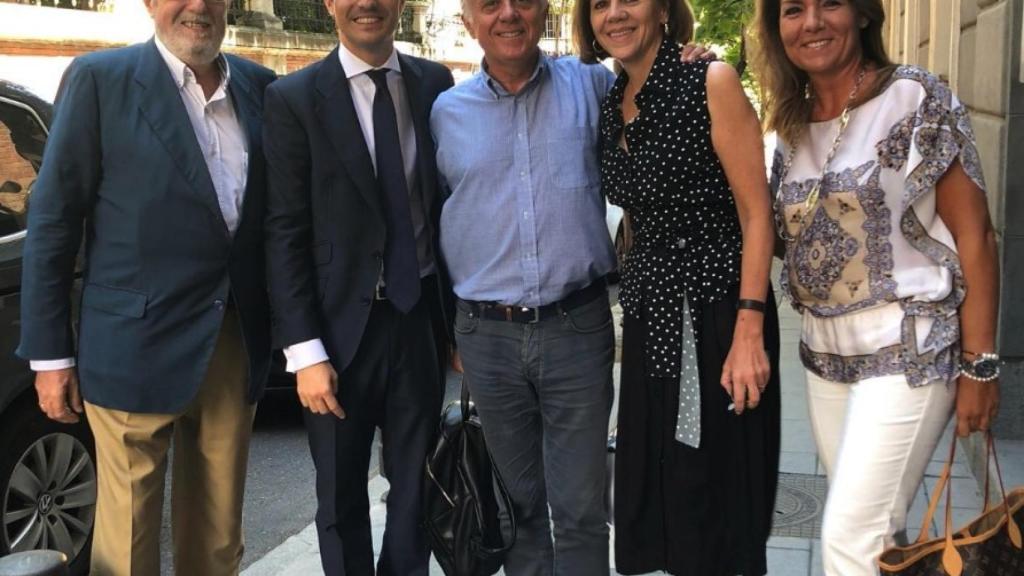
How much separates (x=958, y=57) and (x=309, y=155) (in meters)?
4.63

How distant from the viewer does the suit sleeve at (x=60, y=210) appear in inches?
119

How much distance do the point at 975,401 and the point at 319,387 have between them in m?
1.87

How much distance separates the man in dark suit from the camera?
121 inches

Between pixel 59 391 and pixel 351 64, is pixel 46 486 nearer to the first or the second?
pixel 59 391

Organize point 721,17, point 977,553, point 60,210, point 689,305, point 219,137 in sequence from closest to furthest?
point 977,553 < point 689,305 < point 60,210 < point 219,137 < point 721,17

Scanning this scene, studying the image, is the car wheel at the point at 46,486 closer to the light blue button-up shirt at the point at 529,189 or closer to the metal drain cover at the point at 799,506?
the light blue button-up shirt at the point at 529,189

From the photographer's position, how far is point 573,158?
3.16m

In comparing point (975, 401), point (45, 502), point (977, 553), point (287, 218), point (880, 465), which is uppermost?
point (287, 218)

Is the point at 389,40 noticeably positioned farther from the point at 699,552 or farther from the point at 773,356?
the point at 699,552

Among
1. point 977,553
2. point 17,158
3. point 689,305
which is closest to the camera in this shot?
point 977,553

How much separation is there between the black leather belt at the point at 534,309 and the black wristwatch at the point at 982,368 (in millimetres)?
1137

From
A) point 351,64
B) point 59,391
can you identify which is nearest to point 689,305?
point 351,64

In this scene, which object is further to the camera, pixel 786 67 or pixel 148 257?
pixel 148 257

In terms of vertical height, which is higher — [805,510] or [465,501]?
[465,501]
